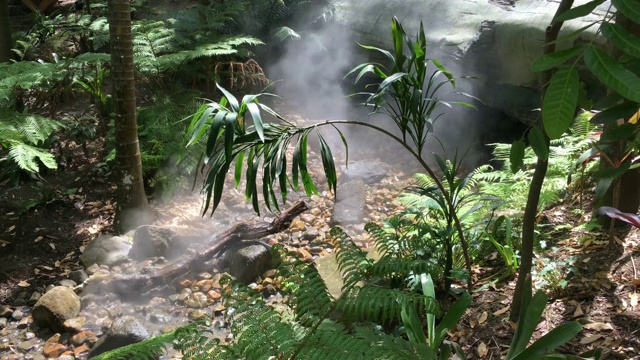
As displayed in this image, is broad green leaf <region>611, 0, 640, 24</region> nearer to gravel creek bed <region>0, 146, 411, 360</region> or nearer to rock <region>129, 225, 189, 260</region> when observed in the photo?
gravel creek bed <region>0, 146, 411, 360</region>

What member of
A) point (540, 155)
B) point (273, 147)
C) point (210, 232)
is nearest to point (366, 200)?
point (210, 232)

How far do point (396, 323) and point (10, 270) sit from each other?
2933 millimetres

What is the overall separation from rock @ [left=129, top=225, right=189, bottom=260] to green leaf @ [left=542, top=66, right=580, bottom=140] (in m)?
3.54

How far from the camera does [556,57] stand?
1219mm

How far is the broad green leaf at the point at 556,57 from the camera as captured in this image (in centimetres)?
120

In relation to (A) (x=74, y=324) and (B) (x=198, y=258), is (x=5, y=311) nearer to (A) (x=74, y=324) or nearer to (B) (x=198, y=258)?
(A) (x=74, y=324)

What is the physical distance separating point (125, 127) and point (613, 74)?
3.69 metres

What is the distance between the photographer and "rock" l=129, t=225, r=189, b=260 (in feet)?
13.9

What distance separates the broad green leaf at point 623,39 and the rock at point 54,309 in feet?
11.5

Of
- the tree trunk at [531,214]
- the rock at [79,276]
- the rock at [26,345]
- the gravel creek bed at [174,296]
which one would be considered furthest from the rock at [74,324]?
the tree trunk at [531,214]

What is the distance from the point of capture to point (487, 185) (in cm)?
357

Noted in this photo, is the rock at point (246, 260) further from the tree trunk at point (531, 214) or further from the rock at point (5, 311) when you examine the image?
the tree trunk at point (531, 214)

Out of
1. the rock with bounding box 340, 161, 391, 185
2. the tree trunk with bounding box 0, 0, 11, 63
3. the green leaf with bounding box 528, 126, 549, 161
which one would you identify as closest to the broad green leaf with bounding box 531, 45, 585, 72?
the green leaf with bounding box 528, 126, 549, 161

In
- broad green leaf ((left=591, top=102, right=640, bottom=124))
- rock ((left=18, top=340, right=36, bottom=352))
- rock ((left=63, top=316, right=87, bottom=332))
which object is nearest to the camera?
broad green leaf ((left=591, top=102, right=640, bottom=124))
